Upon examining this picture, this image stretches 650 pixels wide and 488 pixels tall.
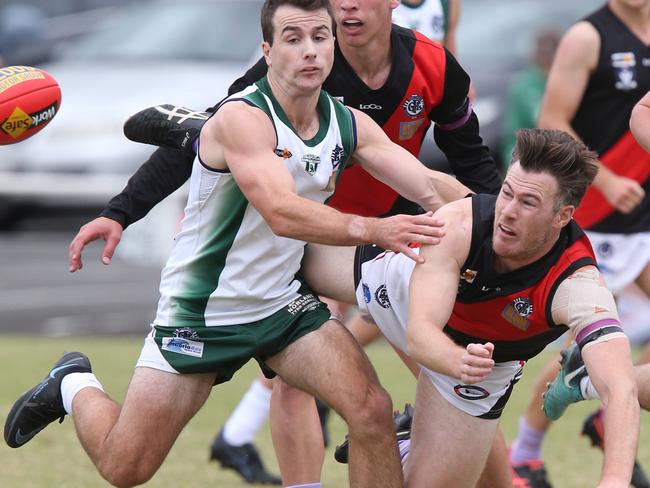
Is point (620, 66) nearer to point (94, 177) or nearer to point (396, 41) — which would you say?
point (396, 41)

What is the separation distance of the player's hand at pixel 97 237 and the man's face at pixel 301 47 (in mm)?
974

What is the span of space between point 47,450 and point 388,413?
107 inches

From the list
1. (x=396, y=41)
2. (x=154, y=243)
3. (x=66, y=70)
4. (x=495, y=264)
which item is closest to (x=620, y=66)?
(x=396, y=41)

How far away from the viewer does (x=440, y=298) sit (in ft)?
16.1

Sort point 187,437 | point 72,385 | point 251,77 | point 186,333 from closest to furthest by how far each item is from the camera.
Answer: point 186,333 < point 251,77 < point 72,385 < point 187,437

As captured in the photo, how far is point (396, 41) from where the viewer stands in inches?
231

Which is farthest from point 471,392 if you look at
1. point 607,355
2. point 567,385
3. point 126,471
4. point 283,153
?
point 126,471

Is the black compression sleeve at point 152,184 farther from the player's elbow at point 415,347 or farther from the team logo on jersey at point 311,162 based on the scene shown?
the player's elbow at point 415,347

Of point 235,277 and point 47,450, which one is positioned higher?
point 235,277

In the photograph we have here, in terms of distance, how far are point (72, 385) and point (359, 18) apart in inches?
68.9

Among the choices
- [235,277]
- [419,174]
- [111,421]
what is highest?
[419,174]

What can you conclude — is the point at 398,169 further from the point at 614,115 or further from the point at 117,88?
the point at 117,88

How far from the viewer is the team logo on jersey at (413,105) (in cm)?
586

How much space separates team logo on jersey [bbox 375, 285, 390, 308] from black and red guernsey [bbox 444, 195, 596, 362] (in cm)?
27
